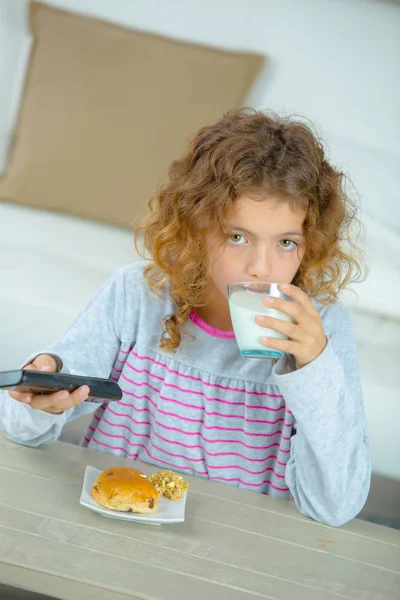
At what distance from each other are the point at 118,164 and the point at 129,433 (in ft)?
3.71

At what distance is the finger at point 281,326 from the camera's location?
971mm

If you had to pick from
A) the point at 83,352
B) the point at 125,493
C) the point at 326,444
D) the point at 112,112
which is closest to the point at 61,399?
the point at 125,493

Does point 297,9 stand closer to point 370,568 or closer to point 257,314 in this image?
point 257,314

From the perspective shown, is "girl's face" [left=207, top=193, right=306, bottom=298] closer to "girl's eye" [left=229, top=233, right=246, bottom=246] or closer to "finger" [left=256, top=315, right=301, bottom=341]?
"girl's eye" [left=229, top=233, right=246, bottom=246]

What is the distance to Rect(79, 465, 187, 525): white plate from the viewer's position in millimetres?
909

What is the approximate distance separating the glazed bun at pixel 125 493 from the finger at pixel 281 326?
0.25 meters

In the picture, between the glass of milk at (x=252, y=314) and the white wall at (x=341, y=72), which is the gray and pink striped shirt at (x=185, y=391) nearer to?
the glass of milk at (x=252, y=314)

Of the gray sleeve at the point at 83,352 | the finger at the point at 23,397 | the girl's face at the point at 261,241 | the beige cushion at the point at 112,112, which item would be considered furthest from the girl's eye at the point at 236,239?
the beige cushion at the point at 112,112

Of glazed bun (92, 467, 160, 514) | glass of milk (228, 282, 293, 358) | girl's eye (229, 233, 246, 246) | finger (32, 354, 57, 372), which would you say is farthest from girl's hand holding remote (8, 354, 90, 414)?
girl's eye (229, 233, 246, 246)

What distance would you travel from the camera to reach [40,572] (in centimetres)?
77

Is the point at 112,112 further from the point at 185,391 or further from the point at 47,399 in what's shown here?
the point at 47,399

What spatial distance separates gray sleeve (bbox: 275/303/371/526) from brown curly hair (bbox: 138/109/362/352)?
0.24m

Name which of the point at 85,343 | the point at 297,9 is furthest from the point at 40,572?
the point at 297,9

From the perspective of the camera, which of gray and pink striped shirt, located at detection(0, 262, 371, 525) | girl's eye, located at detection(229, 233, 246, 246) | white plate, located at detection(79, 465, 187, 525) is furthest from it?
gray and pink striped shirt, located at detection(0, 262, 371, 525)
